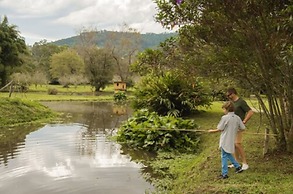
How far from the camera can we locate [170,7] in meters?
7.10

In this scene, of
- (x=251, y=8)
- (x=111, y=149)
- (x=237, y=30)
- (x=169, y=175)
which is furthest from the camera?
(x=111, y=149)

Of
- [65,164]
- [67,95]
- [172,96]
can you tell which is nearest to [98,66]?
[67,95]

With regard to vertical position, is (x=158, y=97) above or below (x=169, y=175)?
above

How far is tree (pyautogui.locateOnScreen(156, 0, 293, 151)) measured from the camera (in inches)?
248

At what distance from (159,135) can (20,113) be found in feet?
33.6

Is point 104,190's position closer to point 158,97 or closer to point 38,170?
point 38,170

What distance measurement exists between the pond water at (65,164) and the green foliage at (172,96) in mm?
2485

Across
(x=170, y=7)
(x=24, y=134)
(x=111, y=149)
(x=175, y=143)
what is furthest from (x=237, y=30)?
(x=24, y=134)

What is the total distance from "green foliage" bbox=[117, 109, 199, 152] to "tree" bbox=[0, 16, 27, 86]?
3544 centimetres

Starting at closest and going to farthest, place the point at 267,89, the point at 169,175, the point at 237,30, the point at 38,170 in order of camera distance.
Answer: the point at 237,30
the point at 267,89
the point at 169,175
the point at 38,170

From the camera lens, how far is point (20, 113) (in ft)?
63.6

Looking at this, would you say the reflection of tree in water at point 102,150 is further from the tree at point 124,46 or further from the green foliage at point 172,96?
the tree at point 124,46

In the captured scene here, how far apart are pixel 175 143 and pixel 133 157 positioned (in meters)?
1.47

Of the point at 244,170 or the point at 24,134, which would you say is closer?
the point at 244,170
